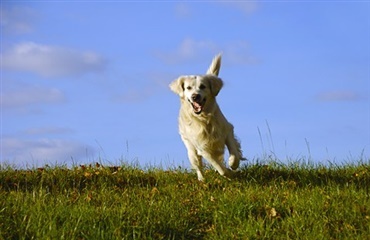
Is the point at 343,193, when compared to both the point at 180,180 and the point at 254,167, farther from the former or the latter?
the point at 180,180

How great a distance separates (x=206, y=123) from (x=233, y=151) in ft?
2.04

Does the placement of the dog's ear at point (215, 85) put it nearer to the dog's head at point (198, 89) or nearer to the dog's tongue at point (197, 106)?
the dog's head at point (198, 89)

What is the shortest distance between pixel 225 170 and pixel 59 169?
123 inches

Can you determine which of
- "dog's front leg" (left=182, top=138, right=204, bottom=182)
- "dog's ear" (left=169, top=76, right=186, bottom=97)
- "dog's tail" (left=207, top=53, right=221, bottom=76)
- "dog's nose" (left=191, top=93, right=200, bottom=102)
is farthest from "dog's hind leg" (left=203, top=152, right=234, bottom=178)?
"dog's tail" (left=207, top=53, right=221, bottom=76)

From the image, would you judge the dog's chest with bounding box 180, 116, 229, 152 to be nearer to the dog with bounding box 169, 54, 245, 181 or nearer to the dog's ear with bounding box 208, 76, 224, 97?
the dog with bounding box 169, 54, 245, 181

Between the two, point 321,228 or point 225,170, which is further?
point 225,170

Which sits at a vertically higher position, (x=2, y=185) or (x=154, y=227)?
(x=2, y=185)

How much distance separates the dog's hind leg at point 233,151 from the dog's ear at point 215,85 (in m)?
0.73

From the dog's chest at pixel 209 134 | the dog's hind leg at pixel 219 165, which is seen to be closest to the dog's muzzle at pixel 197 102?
the dog's chest at pixel 209 134

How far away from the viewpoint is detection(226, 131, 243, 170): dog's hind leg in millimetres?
9453

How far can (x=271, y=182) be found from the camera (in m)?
9.13

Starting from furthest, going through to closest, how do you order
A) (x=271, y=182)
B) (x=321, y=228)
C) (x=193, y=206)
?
(x=271, y=182) < (x=193, y=206) < (x=321, y=228)

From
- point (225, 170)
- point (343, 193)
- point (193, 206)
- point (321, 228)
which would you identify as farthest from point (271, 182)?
point (321, 228)

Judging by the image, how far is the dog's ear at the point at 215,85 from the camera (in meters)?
9.52
